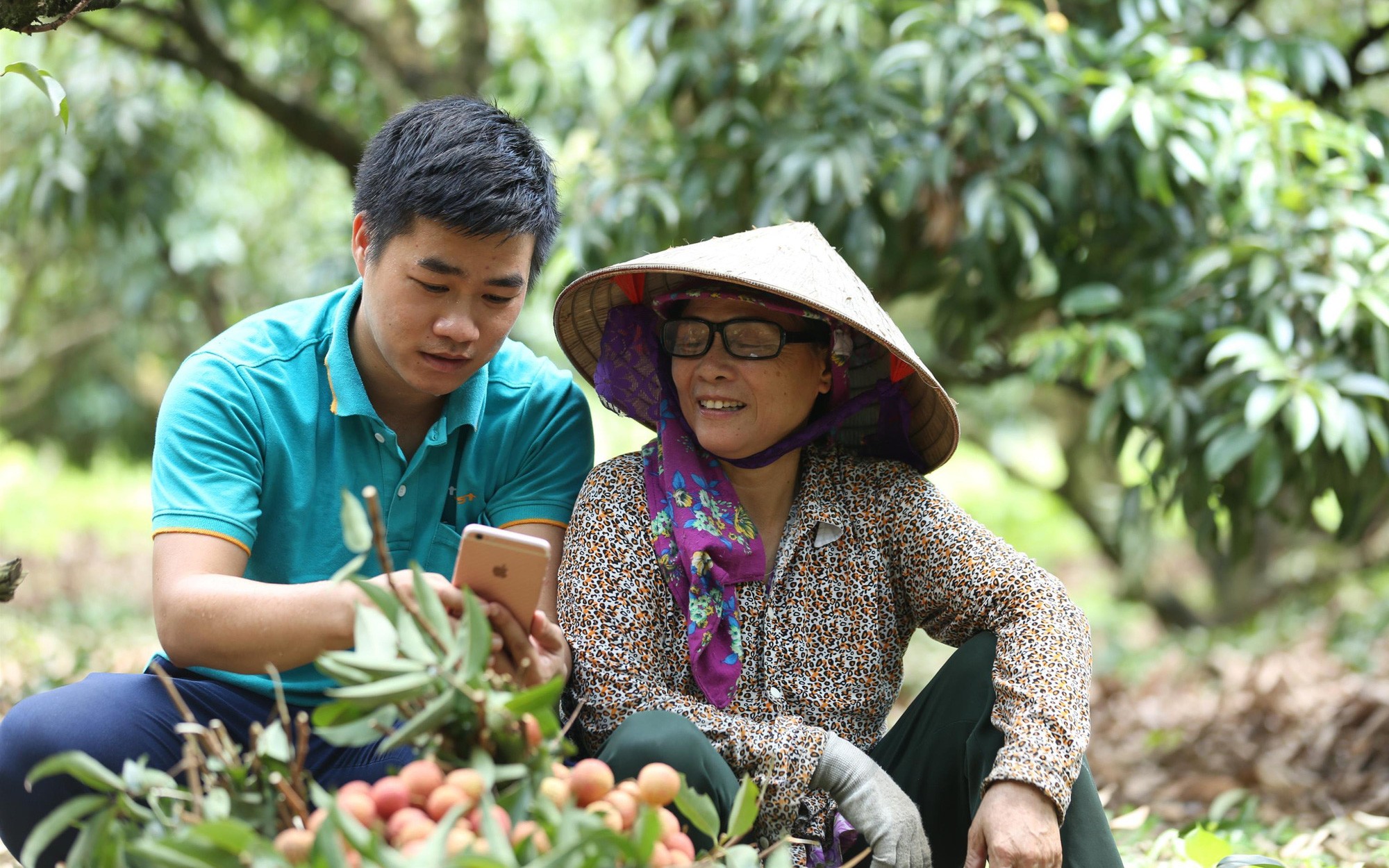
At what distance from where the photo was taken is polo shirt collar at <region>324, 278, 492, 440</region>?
206 centimetres

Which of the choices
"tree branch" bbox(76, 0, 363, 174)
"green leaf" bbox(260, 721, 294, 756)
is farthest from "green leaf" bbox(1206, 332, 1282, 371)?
"tree branch" bbox(76, 0, 363, 174)

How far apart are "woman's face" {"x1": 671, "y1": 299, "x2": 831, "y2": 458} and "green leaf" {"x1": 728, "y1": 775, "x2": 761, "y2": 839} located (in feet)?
2.51

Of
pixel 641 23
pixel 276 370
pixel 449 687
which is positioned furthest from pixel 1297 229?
pixel 449 687

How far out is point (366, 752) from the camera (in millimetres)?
2076

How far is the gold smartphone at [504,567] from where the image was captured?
1.54m

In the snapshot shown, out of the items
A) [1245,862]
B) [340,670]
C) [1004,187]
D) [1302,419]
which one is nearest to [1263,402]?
[1302,419]

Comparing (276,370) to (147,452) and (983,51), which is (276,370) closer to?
(983,51)

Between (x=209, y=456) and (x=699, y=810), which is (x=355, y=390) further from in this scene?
(x=699, y=810)

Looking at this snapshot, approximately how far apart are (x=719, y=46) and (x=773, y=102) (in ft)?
1.15

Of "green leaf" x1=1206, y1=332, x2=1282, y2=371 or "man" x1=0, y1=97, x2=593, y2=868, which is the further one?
"green leaf" x1=1206, y1=332, x2=1282, y2=371

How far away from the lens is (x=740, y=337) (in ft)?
6.86

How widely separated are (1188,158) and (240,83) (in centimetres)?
299

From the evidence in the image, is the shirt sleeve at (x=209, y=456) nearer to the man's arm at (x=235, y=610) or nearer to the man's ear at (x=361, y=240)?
the man's arm at (x=235, y=610)

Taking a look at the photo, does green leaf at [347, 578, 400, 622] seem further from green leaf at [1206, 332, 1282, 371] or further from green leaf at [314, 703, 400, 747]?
green leaf at [1206, 332, 1282, 371]
